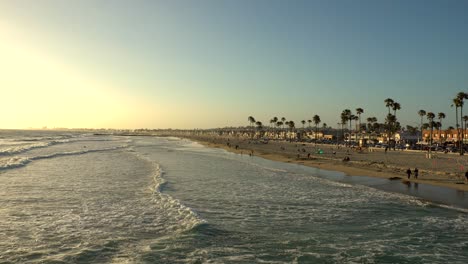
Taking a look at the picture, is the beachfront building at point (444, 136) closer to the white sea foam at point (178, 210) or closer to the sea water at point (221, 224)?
the sea water at point (221, 224)

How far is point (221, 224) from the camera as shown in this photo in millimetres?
17453

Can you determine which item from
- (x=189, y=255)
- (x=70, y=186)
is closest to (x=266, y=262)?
(x=189, y=255)

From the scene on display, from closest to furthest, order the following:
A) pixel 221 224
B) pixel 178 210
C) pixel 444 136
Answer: pixel 221 224
pixel 178 210
pixel 444 136

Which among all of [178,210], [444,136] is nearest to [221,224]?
[178,210]

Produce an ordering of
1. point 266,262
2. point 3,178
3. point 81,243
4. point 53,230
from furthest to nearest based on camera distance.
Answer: point 3,178, point 53,230, point 81,243, point 266,262

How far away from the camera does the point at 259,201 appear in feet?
76.1

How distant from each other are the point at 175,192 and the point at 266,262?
48.1 feet

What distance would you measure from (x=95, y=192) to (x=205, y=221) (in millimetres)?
11623

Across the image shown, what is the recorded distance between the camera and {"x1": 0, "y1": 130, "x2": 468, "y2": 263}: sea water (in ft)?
43.9

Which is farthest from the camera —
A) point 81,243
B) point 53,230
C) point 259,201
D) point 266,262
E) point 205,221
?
point 259,201

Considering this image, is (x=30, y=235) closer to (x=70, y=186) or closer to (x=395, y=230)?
(x=70, y=186)

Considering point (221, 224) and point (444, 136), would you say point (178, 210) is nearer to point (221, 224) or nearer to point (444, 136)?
point (221, 224)

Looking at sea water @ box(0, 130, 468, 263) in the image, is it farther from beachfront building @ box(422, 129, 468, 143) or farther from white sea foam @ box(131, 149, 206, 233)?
beachfront building @ box(422, 129, 468, 143)

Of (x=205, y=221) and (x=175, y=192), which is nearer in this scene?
(x=205, y=221)
